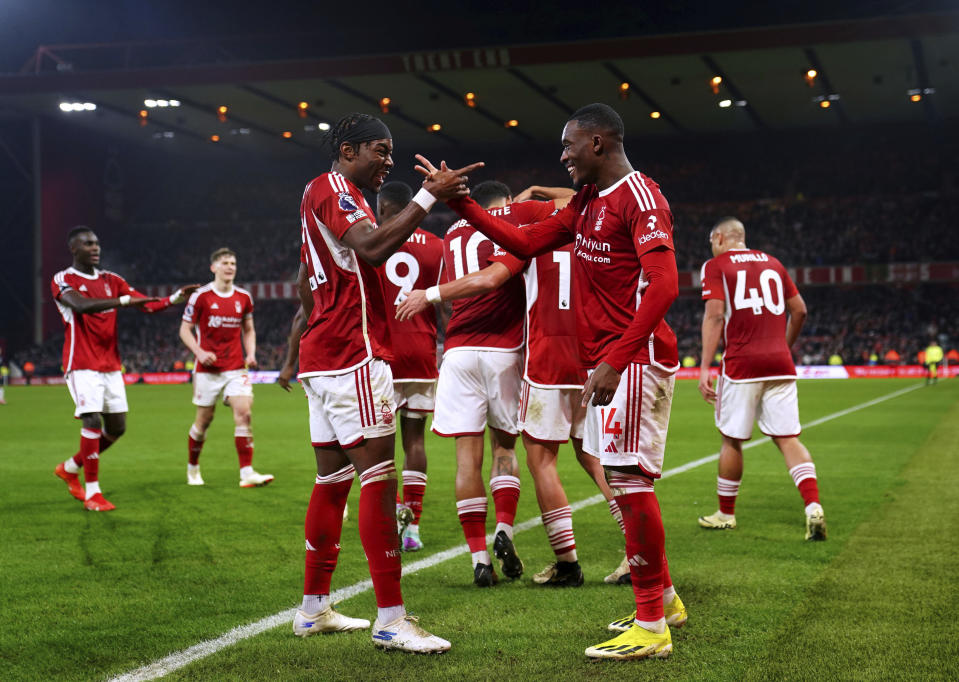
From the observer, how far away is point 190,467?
9.70m

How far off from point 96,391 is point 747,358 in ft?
18.0

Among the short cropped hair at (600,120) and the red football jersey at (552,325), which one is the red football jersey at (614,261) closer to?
the short cropped hair at (600,120)

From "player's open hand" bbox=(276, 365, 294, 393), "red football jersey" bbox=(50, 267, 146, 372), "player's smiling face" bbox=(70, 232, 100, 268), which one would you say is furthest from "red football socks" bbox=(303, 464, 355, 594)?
"player's smiling face" bbox=(70, 232, 100, 268)

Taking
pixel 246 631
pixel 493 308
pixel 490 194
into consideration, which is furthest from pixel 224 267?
pixel 246 631

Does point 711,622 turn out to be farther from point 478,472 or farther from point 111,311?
point 111,311

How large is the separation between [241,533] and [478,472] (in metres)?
2.27

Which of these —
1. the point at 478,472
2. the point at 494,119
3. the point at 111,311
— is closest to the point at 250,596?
the point at 478,472

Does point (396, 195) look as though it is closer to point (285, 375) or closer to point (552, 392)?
point (552, 392)

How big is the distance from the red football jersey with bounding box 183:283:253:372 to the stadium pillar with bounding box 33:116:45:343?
34548 millimetres

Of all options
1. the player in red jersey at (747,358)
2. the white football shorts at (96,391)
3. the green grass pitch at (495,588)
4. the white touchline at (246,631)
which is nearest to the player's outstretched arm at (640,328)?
the green grass pitch at (495,588)

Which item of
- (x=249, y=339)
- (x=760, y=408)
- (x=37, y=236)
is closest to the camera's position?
(x=760, y=408)

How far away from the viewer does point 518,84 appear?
33688 mm

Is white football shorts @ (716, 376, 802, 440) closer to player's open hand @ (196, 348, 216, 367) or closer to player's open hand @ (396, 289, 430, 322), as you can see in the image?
player's open hand @ (396, 289, 430, 322)

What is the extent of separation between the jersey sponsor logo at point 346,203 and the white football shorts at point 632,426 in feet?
4.40
